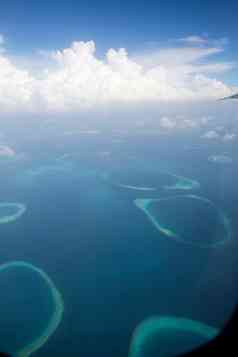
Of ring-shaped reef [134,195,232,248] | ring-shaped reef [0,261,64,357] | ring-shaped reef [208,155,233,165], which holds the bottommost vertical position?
ring-shaped reef [0,261,64,357]

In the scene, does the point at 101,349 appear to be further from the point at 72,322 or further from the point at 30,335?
the point at 30,335

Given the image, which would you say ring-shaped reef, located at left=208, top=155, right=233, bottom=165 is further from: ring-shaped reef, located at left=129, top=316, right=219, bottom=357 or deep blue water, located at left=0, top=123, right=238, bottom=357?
ring-shaped reef, located at left=129, top=316, right=219, bottom=357

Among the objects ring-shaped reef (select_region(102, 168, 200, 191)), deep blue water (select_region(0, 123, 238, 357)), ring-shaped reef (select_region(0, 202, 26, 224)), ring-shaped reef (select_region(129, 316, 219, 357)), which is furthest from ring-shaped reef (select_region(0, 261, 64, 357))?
ring-shaped reef (select_region(102, 168, 200, 191))

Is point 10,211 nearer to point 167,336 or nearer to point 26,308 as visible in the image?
point 26,308

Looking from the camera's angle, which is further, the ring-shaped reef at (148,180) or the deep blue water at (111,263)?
the ring-shaped reef at (148,180)

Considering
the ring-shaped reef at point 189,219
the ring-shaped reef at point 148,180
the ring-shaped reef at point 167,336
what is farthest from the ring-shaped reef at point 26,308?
the ring-shaped reef at point 148,180

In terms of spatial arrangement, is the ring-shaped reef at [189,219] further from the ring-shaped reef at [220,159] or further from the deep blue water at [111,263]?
the ring-shaped reef at [220,159]

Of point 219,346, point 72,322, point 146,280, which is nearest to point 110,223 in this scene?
point 146,280
